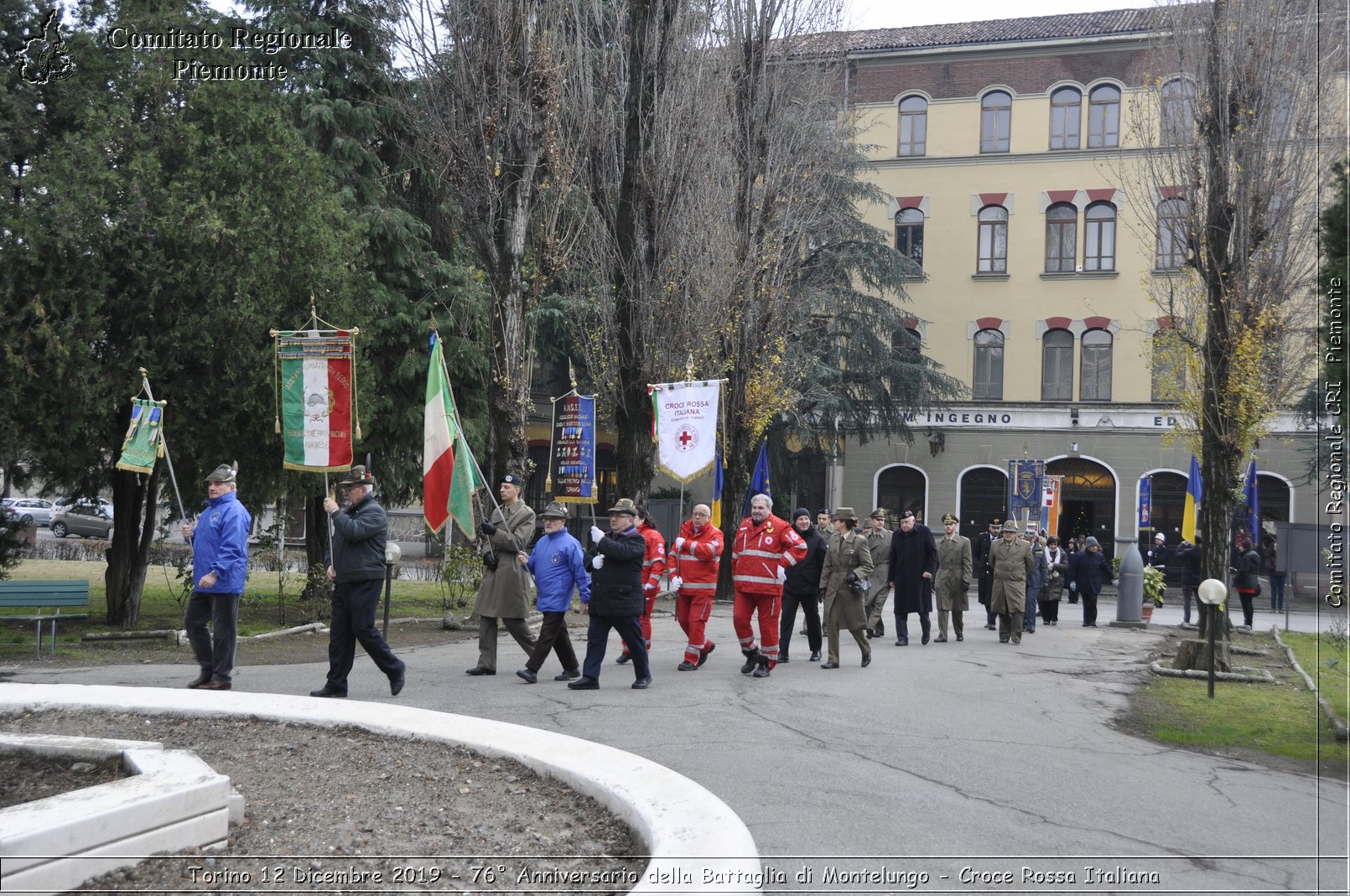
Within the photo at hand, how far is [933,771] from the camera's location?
8.27 m

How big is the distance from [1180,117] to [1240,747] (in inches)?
379

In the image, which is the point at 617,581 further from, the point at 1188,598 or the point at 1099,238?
the point at 1099,238

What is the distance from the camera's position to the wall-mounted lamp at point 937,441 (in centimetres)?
4019

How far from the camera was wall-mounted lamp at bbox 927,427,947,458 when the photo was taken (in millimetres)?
40188

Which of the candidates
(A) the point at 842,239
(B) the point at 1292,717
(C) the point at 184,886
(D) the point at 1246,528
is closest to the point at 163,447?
(C) the point at 184,886

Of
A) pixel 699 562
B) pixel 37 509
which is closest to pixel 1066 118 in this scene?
pixel 699 562

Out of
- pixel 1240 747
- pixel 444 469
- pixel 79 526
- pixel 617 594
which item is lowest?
pixel 79 526

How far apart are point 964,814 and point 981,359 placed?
35.5m

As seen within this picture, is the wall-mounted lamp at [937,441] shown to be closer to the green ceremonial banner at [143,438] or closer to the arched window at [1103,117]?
the arched window at [1103,117]

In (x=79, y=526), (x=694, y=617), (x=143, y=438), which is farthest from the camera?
(x=79, y=526)

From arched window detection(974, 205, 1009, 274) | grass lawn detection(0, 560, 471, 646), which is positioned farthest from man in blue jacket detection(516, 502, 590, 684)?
arched window detection(974, 205, 1009, 274)

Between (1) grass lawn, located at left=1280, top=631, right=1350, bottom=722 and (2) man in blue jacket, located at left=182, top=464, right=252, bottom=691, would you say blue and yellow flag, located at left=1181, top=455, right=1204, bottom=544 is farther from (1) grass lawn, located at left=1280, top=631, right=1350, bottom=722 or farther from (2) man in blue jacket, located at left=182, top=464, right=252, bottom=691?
(2) man in blue jacket, located at left=182, top=464, right=252, bottom=691

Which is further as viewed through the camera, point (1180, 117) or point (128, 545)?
point (128, 545)

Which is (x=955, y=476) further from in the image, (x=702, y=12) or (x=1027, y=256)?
(x=702, y=12)
